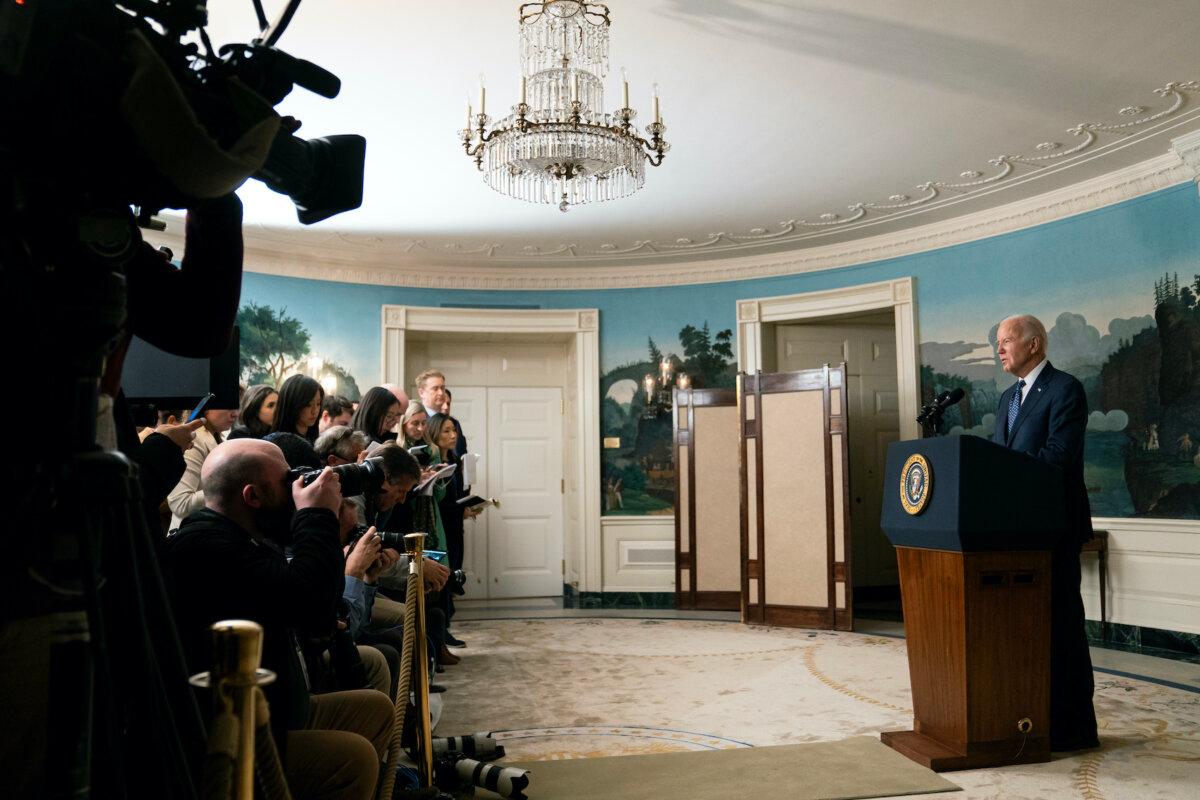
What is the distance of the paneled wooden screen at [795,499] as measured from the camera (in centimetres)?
671

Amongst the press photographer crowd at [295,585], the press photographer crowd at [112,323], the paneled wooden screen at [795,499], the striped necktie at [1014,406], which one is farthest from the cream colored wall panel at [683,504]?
the press photographer crowd at [112,323]

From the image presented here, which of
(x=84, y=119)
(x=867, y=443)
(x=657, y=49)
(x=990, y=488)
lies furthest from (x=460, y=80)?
(x=867, y=443)

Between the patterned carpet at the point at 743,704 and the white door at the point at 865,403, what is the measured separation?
2137mm

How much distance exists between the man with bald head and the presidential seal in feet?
7.19

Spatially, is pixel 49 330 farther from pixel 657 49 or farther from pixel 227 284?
pixel 657 49

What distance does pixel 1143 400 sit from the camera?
5.87 meters

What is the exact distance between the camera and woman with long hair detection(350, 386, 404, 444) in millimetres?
4023

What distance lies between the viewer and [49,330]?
0.74 metres

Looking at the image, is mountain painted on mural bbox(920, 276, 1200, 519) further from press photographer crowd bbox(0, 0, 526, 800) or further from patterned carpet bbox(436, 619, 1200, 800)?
press photographer crowd bbox(0, 0, 526, 800)

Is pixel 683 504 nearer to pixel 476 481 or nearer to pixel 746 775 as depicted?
pixel 476 481

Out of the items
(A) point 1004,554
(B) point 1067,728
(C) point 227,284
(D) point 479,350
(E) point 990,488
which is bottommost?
(B) point 1067,728

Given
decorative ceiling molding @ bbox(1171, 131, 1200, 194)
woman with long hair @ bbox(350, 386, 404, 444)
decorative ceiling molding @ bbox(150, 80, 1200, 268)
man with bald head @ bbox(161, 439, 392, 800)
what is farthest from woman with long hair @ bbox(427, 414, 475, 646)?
decorative ceiling molding @ bbox(1171, 131, 1200, 194)

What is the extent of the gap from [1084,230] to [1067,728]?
165 inches

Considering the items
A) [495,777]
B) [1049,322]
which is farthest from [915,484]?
[1049,322]
